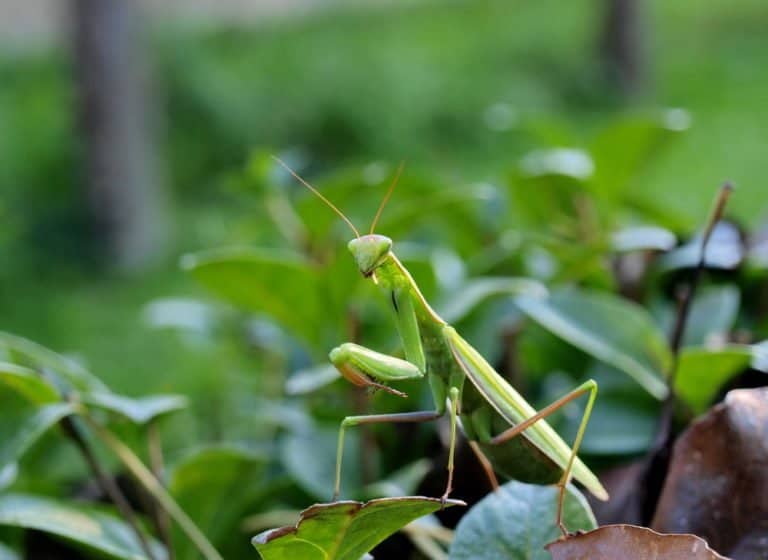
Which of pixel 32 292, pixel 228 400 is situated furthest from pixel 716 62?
pixel 228 400

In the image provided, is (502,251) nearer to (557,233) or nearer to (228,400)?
(557,233)

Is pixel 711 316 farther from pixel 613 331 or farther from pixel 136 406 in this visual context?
pixel 136 406

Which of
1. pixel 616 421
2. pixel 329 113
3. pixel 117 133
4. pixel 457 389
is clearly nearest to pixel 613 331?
pixel 616 421

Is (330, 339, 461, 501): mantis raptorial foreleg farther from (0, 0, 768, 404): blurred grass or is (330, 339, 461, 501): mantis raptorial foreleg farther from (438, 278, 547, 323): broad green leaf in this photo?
(0, 0, 768, 404): blurred grass

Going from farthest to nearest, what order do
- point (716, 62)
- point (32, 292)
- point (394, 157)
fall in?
point (716, 62)
point (394, 157)
point (32, 292)

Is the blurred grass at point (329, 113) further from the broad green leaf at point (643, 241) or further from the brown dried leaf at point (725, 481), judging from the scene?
the brown dried leaf at point (725, 481)
